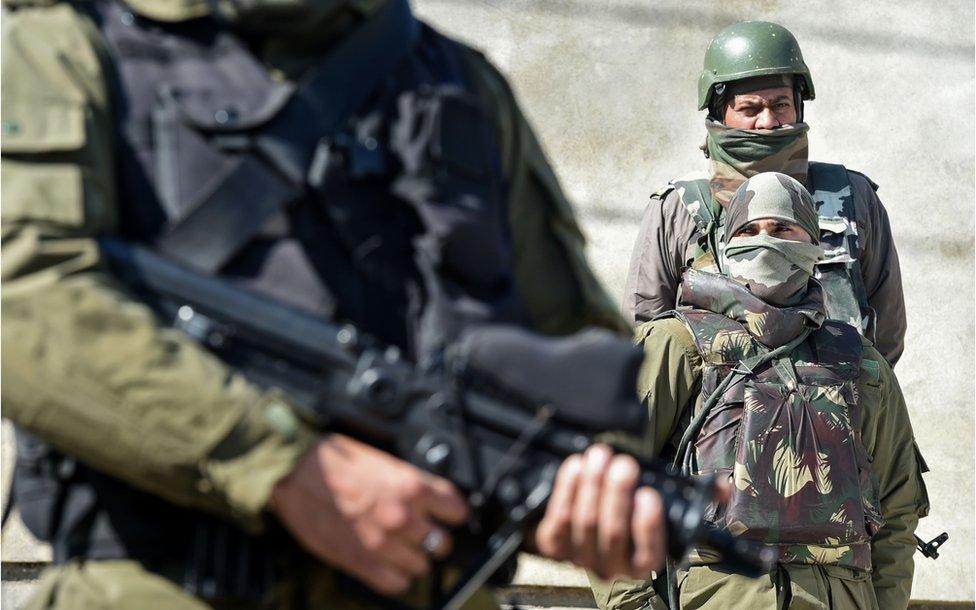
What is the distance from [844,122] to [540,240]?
4.61m

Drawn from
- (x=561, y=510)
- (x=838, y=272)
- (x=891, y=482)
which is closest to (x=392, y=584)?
(x=561, y=510)

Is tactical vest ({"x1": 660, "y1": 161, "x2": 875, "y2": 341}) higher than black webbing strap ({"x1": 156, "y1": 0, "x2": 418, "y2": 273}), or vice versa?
black webbing strap ({"x1": 156, "y1": 0, "x2": 418, "y2": 273})

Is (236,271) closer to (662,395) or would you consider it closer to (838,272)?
(662,395)

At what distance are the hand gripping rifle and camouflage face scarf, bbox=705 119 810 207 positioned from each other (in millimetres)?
3660

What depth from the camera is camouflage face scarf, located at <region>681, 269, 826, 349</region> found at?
4.43 m

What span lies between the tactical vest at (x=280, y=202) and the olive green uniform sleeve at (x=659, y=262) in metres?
3.27

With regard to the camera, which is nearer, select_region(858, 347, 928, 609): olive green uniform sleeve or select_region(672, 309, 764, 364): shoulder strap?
select_region(672, 309, 764, 364): shoulder strap

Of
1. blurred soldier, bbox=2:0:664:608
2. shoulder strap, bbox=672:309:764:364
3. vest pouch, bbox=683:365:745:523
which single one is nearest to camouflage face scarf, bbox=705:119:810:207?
shoulder strap, bbox=672:309:764:364

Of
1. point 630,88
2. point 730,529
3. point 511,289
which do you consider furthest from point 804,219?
point 511,289

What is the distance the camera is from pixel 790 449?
4.24 m

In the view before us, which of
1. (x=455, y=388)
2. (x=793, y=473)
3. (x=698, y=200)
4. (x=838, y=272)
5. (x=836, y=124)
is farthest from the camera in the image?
(x=836, y=124)

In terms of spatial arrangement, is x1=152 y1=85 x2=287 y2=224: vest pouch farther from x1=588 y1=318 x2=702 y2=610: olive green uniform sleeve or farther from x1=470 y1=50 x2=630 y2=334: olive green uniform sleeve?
x1=588 y1=318 x2=702 y2=610: olive green uniform sleeve

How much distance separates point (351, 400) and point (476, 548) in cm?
23

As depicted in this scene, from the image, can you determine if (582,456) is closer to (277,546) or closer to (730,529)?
(277,546)
